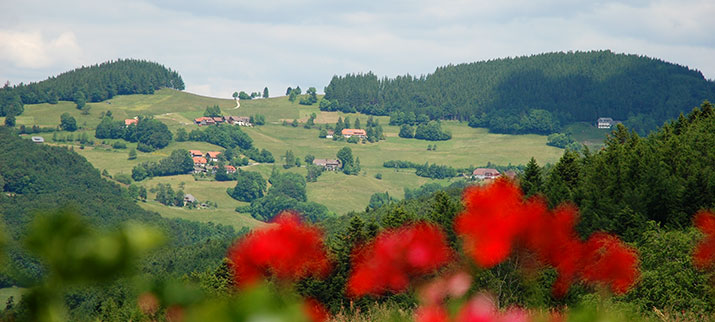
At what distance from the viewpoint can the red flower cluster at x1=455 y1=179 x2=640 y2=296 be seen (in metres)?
28.6

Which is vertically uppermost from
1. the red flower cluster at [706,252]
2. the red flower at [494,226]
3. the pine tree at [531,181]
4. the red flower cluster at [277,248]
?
the red flower cluster at [277,248]

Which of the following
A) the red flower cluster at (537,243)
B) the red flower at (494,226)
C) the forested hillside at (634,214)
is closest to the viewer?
the red flower at (494,226)

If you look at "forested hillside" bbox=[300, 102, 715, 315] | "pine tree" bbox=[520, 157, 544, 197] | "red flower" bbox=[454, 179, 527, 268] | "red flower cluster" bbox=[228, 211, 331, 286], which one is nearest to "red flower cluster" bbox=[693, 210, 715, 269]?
"forested hillside" bbox=[300, 102, 715, 315]

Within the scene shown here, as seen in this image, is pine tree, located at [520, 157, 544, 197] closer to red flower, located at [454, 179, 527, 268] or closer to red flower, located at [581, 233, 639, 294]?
red flower, located at [581, 233, 639, 294]

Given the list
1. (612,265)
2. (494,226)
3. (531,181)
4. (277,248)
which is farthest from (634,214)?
(277,248)

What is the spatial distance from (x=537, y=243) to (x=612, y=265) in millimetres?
9640

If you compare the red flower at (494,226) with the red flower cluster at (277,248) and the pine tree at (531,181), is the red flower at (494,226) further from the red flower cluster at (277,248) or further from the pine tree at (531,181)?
the pine tree at (531,181)

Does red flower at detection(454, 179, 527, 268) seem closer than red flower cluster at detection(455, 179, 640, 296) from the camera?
Yes

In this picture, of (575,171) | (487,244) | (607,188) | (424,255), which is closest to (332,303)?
(607,188)

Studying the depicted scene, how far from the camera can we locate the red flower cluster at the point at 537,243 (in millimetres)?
28578

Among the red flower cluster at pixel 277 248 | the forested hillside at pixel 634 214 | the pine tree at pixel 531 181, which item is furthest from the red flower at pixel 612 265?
the red flower cluster at pixel 277 248

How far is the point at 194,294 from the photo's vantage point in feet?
6.06

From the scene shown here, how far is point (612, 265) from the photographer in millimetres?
45094

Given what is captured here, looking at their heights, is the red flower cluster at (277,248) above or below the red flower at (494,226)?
above
